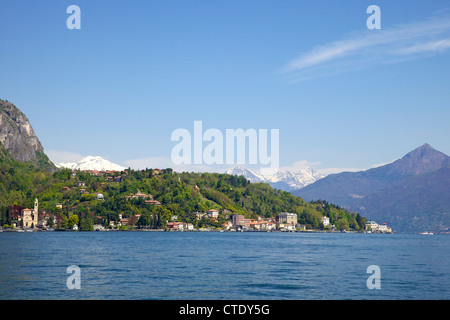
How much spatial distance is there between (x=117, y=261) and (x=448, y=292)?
40.5m

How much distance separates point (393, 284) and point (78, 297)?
28.7m

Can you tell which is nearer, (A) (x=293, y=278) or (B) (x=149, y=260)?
(A) (x=293, y=278)

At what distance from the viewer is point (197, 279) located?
4862 cm

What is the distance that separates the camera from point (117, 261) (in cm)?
6631

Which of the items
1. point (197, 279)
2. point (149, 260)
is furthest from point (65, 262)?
point (197, 279)
